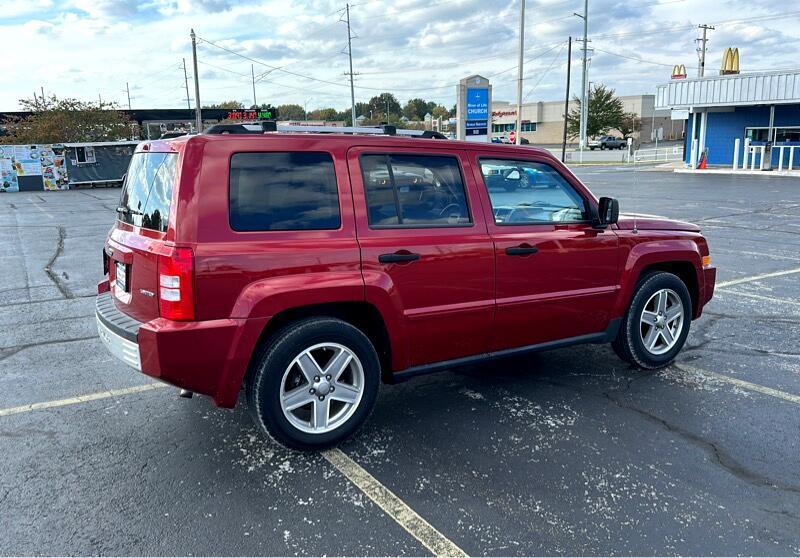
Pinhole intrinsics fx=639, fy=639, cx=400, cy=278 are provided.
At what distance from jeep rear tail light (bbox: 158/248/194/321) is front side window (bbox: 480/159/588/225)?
79.9 inches

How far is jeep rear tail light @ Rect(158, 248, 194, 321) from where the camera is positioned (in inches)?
130

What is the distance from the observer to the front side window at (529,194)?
14.3ft

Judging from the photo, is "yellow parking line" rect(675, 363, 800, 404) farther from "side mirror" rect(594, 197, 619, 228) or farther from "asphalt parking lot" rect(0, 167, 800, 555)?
"side mirror" rect(594, 197, 619, 228)

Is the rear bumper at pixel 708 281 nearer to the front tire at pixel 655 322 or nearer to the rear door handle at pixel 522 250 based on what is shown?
the front tire at pixel 655 322

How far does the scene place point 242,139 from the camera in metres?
3.56

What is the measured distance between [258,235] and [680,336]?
11.8ft

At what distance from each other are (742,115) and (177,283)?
39232mm

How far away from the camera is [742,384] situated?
15.7ft

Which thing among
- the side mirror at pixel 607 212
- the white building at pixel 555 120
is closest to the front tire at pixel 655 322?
the side mirror at pixel 607 212

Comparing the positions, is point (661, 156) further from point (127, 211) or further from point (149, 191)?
point (149, 191)

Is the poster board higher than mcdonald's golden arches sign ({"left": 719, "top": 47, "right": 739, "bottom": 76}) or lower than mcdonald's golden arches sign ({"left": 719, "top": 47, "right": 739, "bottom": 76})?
lower

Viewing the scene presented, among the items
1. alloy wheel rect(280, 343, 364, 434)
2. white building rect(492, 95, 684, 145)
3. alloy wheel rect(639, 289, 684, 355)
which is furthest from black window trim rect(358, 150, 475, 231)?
white building rect(492, 95, 684, 145)

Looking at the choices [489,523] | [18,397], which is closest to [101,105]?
[18,397]

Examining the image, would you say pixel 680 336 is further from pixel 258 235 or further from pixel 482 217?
pixel 258 235
